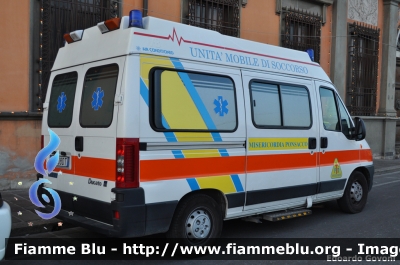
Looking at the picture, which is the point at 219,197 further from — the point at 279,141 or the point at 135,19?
the point at 135,19

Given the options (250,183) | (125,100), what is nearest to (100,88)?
(125,100)

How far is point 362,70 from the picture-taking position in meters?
17.1

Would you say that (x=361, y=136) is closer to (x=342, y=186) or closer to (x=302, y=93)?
(x=342, y=186)

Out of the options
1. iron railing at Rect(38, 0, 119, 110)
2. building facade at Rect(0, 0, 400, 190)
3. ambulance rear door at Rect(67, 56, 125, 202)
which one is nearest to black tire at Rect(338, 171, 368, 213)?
ambulance rear door at Rect(67, 56, 125, 202)

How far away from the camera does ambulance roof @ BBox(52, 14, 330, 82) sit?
4.55m

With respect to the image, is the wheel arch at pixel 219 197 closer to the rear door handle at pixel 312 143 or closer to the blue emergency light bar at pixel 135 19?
the rear door handle at pixel 312 143

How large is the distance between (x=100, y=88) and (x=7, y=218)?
5.53ft

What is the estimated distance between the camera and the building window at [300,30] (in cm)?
1395

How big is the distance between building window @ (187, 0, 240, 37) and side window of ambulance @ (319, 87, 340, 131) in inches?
213

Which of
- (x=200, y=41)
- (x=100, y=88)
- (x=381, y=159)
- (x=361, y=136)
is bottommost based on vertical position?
(x=381, y=159)

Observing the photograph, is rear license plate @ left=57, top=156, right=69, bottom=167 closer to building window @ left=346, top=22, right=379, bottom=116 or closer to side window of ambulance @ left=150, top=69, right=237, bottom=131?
side window of ambulance @ left=150, top=69, right=237, bottom=131

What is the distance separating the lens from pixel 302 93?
248 inches

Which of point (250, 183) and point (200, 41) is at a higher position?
point (200, 41)

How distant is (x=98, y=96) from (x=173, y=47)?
1.01 m
